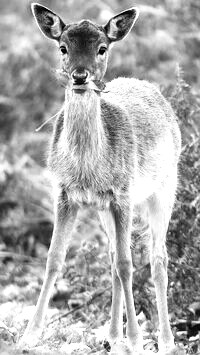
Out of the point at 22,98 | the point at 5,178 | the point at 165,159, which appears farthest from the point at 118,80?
the point at 22,98

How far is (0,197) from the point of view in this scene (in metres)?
14.8

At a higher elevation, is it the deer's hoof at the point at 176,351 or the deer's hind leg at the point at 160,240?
the deer's hind leg at the point at 160,240

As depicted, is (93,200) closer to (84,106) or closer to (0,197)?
(84,106)

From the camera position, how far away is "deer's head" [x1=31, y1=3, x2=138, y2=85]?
7.85m

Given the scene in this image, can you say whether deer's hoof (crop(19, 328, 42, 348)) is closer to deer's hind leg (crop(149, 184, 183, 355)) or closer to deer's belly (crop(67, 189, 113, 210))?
deer's belly (crop(67, 189, 113, 210))

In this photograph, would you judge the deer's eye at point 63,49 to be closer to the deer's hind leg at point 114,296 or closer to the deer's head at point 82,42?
the deer's head at point 82,42

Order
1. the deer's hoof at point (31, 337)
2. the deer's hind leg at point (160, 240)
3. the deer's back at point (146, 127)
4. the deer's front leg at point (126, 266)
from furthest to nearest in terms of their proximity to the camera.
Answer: the deer's hind leg at point (160, 240)
the deer's back at point (146, 127)
the deer's front leg at point (126, 266)
the deer's hoof at point (31, 337)

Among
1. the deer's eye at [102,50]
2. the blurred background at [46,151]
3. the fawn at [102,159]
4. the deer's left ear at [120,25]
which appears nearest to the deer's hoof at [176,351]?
the fawn at [102,159]

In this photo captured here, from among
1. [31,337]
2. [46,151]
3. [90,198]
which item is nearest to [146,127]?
[46,151]

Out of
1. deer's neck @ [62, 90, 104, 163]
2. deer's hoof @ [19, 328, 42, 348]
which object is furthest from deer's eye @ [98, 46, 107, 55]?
deer's hoof @ [19, 328, 42, 348]

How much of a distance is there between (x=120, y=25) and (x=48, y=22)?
66cm

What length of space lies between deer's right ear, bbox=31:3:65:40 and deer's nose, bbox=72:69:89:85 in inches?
29.0

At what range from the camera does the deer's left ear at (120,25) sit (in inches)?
333

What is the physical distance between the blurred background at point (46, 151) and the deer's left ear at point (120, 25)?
2.11 feet
